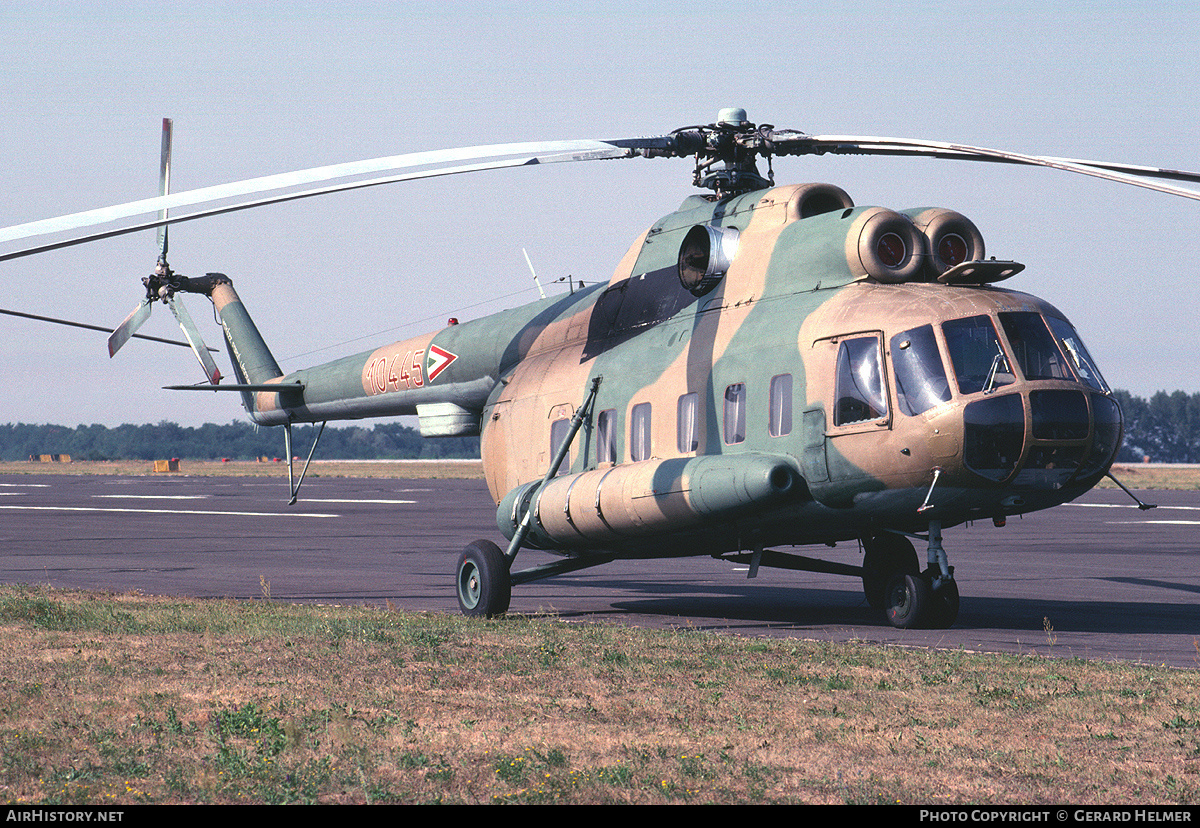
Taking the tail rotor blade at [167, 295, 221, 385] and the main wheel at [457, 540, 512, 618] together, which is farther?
the tail rotor blade at [167, 295, 221, 385]

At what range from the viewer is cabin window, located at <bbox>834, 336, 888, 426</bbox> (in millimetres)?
11898

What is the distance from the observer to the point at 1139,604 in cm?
1653

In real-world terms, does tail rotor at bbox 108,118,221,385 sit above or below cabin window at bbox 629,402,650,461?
above

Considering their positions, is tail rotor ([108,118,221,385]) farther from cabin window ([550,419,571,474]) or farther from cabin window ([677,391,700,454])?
cabin window ([677,391,700,454])

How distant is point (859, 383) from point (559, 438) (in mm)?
4781

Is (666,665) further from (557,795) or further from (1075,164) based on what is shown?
(1075,164)

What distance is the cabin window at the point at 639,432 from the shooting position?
47.0 feet

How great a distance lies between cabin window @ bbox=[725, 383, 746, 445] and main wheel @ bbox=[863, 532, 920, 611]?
2047 mm

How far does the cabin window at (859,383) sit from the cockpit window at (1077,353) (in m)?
1.71

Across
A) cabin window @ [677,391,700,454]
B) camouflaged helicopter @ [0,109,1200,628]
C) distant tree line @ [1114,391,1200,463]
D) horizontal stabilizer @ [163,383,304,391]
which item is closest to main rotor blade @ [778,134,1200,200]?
camouflaged helicopter @ [0,109,1200,628]

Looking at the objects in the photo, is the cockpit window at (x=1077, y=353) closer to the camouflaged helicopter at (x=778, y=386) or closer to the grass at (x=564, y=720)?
the camouflaged helicopter at (x=778, y=386)

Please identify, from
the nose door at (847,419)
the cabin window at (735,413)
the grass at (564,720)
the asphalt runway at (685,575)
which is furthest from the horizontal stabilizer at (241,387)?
the nose door at (847,419)

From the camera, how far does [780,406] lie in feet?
41.8
